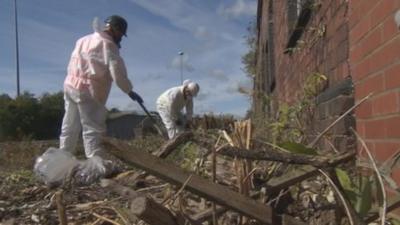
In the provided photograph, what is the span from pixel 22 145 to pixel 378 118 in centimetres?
1159

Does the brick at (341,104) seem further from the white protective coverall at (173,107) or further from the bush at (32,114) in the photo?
the bush at (32,114)

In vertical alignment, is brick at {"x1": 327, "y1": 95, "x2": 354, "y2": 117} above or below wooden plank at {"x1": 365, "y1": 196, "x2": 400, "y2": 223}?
above

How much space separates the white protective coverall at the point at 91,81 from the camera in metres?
6.13

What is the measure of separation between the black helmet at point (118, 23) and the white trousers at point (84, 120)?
71 centimetres

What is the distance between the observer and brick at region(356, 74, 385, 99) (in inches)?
98.6

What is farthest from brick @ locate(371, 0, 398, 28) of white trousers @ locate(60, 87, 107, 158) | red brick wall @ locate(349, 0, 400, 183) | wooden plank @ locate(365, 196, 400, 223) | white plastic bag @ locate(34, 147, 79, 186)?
white trousers @ locate(60, 87, 107, 158)

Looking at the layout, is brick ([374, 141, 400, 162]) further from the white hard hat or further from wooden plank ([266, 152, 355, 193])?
the white hard hat

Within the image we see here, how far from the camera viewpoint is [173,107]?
1117cm

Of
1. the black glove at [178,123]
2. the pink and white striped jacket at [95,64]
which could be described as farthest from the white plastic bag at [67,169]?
the black glove at [178,123]

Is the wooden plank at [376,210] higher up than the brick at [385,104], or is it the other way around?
the brick at [385,104]

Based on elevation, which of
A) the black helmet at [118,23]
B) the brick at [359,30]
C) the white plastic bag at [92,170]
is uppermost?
the black helmet at [118,23]

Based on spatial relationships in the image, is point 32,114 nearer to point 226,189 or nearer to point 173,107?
point 173,107

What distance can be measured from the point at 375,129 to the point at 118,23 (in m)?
4.10

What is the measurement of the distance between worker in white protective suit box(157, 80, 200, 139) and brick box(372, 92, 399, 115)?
27.3 ft
